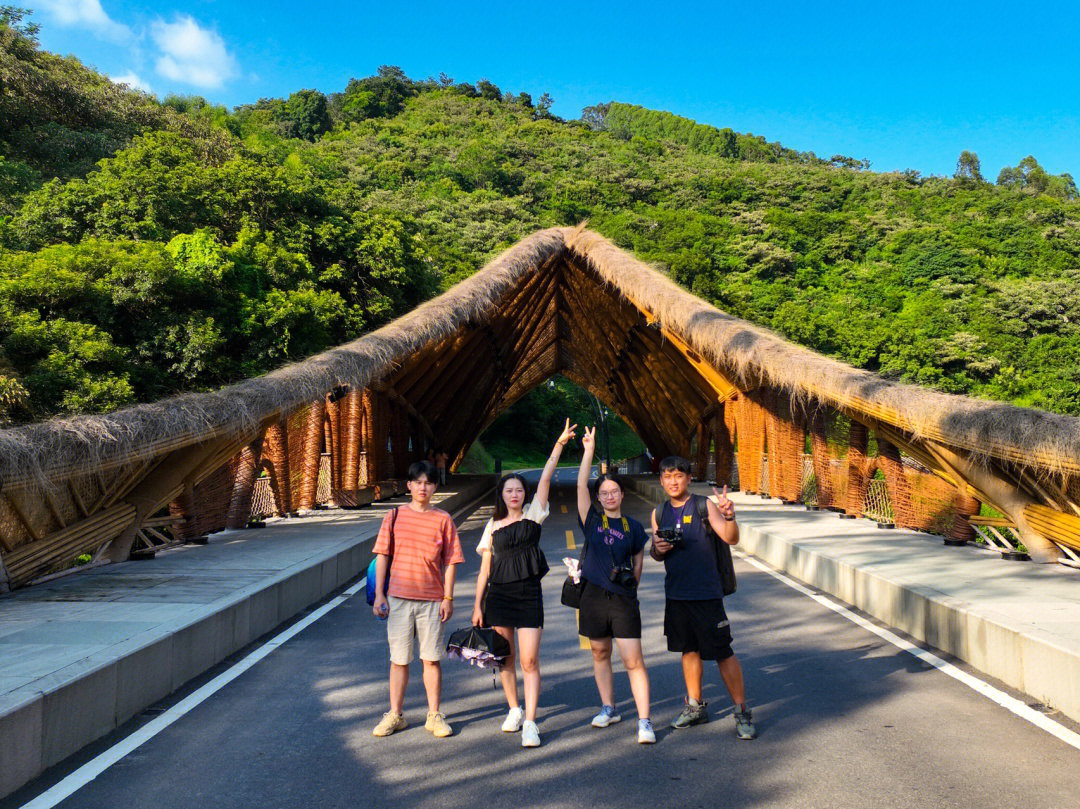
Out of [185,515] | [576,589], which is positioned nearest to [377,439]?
[185,515]

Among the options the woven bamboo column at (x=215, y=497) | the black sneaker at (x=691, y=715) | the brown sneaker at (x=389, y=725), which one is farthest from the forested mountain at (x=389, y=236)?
the brown sneaker at (x=389, y=725)

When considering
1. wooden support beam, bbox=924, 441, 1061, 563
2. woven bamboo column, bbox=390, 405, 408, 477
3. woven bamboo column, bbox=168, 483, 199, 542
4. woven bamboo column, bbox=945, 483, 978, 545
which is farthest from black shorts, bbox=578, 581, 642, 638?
woven bamboo column, bbox=390, 405, 408, 477

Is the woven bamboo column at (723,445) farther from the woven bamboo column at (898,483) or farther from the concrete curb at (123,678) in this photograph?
the concrete curb at (123,678)

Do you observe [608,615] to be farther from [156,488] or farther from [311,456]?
[311,456]

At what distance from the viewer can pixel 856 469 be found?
1349 centimetres

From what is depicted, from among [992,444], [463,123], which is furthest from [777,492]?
[463,123]

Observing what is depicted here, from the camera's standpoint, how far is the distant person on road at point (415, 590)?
4.61m

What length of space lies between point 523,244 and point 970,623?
480 inches

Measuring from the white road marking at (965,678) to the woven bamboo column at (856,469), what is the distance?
16.3 ft

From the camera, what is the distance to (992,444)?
8188 mm

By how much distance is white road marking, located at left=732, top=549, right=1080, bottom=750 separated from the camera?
14.9ft

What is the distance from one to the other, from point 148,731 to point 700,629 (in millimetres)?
2940

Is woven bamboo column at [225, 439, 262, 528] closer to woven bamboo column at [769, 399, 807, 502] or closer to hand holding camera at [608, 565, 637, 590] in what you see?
hand holding camera at [608, 565, 637, 590]

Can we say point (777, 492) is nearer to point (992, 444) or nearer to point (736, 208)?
point (992, 444)
